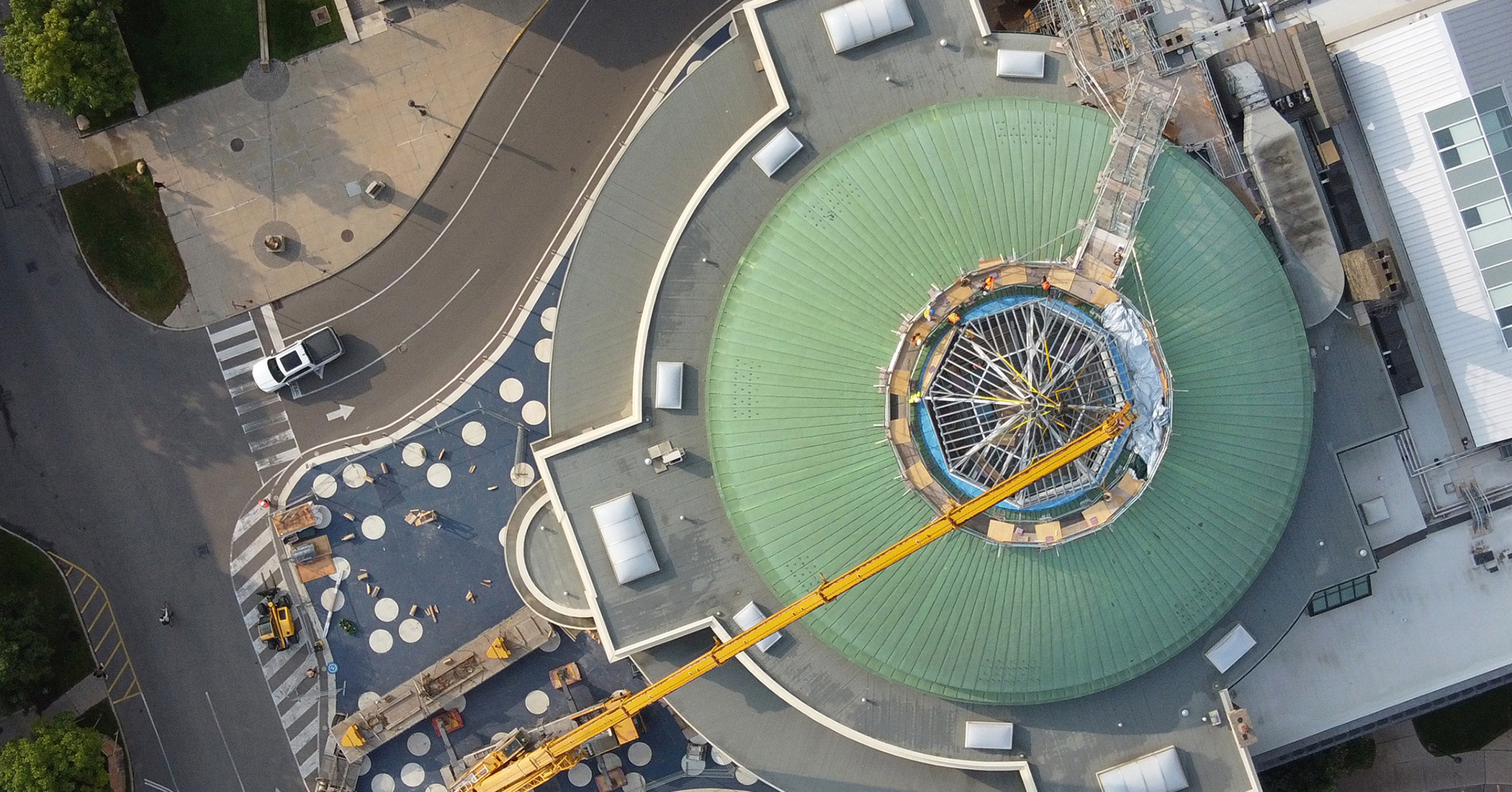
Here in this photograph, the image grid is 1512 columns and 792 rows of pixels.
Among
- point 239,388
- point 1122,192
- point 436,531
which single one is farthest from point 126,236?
point 1122,192

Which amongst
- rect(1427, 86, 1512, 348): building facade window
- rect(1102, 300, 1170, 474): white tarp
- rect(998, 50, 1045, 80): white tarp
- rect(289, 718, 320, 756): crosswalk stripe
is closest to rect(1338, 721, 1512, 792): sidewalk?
rect(1427, 86, 1512, 348): building facade window

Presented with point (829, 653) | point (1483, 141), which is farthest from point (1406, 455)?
point (829, 653)

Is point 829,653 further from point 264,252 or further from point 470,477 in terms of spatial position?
point 264,252

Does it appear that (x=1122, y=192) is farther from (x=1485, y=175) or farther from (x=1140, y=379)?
(x=1485, y=175)

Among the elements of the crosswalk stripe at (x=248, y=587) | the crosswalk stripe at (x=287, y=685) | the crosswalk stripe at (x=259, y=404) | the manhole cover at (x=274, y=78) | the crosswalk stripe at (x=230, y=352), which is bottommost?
the crosswalk stripe at (x=287, y=685)

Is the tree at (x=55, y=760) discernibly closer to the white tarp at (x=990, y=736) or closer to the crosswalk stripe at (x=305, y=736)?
the crosswalk stripe at (x=305, y=736)

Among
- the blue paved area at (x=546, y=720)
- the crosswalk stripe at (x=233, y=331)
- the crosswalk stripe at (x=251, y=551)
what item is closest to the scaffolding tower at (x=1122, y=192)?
the blue paved area at (x=546, y=720)
